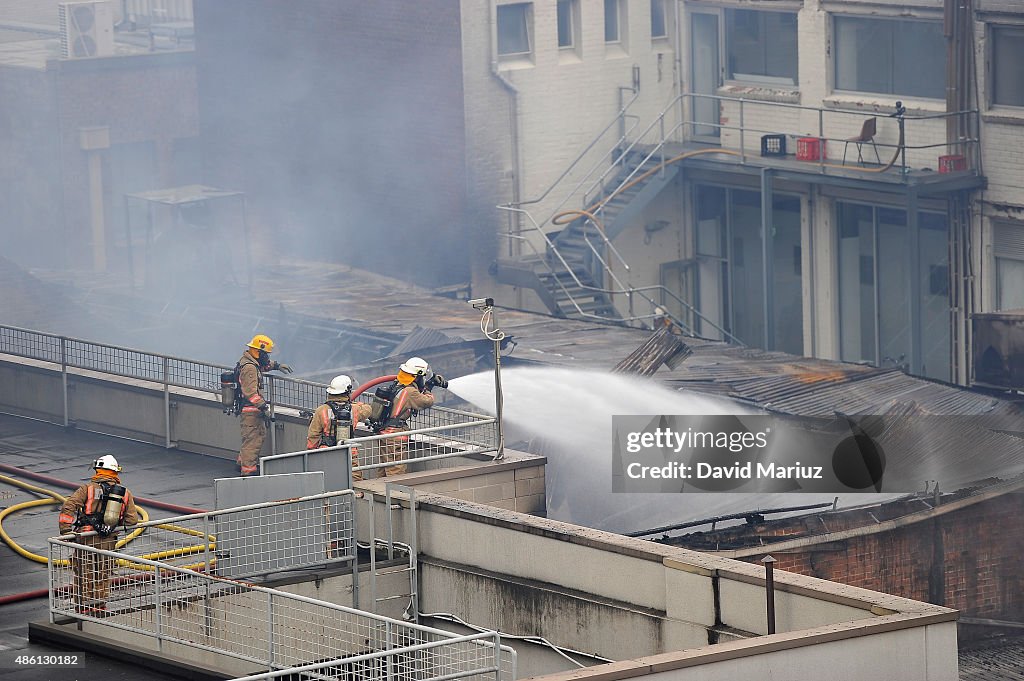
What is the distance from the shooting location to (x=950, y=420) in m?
24.7

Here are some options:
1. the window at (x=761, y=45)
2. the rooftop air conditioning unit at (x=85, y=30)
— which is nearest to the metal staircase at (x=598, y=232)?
the window at (x=761, y=45)

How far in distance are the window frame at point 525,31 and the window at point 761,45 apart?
4.04m

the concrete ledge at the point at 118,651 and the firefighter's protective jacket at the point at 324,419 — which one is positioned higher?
the firefighter's protective jacket at the point at 324,419

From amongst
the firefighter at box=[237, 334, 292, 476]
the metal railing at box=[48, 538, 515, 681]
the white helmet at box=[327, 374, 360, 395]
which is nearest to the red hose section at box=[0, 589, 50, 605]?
the metal railing at box=[48, 538, 515, 681]

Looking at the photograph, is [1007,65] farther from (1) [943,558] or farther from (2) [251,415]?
(2) [251,415]

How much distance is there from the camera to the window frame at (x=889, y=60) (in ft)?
114

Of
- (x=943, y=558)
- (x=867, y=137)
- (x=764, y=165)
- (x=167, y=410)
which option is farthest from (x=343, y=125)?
(x=943, y=558)

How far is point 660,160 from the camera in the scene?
39.4 metres

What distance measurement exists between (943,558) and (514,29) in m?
18.9

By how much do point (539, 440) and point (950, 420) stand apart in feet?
17.2

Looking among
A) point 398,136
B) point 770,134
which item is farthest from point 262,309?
point 770,134

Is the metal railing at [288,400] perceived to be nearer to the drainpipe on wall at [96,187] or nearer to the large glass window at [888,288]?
the large glass window at [888,288]

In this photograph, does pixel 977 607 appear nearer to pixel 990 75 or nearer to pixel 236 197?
pixel 990 75

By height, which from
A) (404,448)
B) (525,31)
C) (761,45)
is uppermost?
(525,31)
